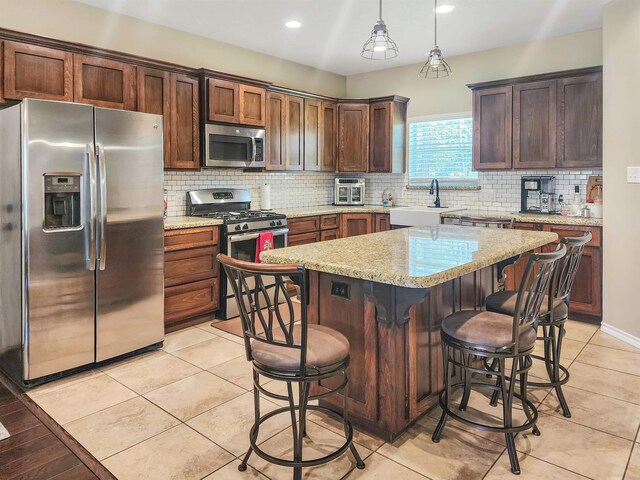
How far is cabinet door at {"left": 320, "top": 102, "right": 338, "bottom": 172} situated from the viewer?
608 centimetres

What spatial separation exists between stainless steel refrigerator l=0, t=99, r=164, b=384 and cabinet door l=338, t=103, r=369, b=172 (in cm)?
316

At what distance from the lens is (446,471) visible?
2.11 meters

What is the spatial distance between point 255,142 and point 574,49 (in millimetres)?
3472

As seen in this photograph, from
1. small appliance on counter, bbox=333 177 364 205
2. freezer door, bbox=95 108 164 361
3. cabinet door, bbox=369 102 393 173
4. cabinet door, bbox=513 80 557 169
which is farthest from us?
small appliance on counter, bbox=333 177 364 205

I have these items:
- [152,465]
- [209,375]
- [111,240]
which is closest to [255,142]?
[111,240]

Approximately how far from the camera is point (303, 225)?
211 inches

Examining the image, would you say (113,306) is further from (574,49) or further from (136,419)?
(574,49)

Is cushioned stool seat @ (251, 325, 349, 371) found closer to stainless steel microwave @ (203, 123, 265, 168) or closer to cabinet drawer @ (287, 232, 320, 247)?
stainless steel microwave @ (203, 123, 265, 168)

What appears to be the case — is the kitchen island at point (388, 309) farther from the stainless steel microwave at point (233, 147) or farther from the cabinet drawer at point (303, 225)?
the cabinet drawer at point (303, 225)

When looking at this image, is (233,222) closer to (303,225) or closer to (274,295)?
(303,225)

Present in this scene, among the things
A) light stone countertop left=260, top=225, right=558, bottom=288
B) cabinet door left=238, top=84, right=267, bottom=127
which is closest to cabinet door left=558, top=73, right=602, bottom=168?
light stone countertop left=260, top=225, right=558, bottom=288

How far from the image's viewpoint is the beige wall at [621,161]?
375 centimetres

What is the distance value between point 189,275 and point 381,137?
3193 mm

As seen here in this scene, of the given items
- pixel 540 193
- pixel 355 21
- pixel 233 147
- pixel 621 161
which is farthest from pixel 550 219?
pixel 233 147
